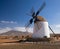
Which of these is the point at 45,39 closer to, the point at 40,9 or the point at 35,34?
the point at 35,34

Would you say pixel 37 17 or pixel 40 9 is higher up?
pixel 40 9

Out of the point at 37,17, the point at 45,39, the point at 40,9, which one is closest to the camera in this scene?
the point at 45,39

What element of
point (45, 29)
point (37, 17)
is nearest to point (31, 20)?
point (37, 17)

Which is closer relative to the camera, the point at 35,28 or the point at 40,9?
the point at 35,28

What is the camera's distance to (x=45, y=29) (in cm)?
3934

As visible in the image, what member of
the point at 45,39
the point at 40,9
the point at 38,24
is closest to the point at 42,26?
the point at 38,24

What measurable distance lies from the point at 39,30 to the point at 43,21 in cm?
274

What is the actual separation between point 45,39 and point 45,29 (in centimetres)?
311

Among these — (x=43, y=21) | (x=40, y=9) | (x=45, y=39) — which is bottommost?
(x=45, y=39)

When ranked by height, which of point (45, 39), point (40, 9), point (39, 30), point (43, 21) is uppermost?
point (40, 9)

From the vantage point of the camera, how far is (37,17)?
40.1 metres

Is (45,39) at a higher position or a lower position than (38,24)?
lower

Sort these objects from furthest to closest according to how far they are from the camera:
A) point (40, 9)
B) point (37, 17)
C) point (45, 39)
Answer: point (40, 9) → point (37, 17) → point (45, 39)

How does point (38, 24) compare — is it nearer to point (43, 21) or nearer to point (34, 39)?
point (43, 21)
